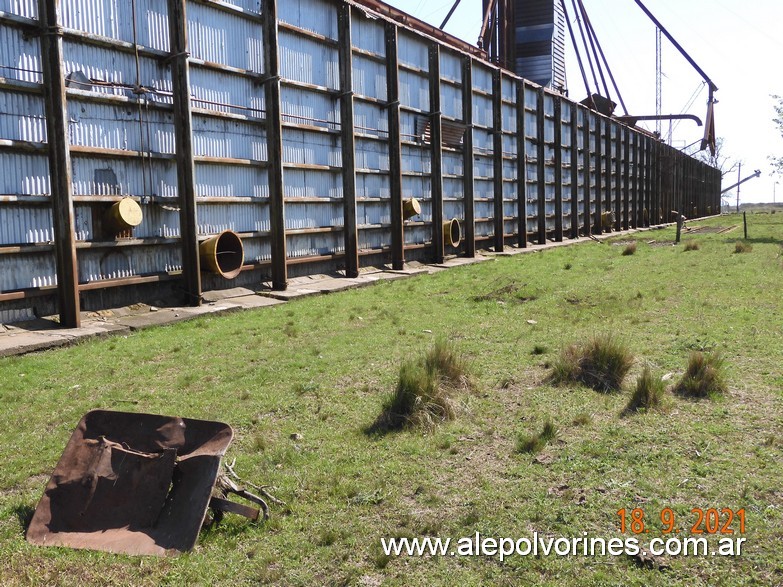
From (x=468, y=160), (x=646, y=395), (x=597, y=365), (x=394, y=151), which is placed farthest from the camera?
(x=468, y=160)

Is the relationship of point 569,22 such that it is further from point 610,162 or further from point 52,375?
point 52,375

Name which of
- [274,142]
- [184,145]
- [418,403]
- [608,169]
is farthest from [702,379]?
[608,169]

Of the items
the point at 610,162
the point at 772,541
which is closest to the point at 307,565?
the point at 772,541

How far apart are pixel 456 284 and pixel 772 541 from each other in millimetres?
10582

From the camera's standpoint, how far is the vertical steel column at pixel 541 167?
2760 cm

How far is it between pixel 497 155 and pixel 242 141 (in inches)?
495

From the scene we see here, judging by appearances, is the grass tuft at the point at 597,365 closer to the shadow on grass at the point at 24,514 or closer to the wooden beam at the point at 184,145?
the shadow on grass at the point at 24,514

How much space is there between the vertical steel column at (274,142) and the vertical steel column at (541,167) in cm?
1652

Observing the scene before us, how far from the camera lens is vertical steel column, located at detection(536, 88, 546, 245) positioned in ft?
90.5

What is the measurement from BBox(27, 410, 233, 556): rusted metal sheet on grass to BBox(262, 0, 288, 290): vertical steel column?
916cm

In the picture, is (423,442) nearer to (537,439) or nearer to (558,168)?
(537,439)

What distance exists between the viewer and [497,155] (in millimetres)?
23562

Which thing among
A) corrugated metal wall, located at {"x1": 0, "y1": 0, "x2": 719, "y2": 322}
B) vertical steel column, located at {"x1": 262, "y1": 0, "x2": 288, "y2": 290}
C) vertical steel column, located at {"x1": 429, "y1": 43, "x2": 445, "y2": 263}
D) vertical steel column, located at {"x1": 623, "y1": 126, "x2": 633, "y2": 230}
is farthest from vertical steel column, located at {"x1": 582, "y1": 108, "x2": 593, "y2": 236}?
vertical steel column, located at {"x1": 262, "y1": 0, "x2": 288, "y2": 290}

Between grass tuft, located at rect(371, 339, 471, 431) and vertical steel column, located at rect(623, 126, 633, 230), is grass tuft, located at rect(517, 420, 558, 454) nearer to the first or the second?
grass tuft, located at rect(371, 339, 471, 431)
